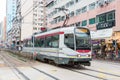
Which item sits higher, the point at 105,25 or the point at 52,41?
the point at 105,25

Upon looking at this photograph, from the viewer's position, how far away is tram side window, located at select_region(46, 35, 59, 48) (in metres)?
20.9

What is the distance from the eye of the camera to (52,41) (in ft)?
72.6

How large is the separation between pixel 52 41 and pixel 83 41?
11.6 feet

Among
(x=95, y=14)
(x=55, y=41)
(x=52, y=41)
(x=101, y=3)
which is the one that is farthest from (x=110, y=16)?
(x=55, y=41)

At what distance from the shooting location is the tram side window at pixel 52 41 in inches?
822

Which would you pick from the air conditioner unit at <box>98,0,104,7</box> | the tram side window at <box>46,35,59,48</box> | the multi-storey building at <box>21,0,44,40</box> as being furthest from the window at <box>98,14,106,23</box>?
the multi-storey building at <box>21,0,44,40</box>

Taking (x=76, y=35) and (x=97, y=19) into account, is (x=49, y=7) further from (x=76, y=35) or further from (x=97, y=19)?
(x=76, y=35)

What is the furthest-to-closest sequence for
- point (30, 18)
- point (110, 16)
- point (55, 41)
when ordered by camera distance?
1. point (30, 18)
2. point (110, 16)
3. point (55, 41)

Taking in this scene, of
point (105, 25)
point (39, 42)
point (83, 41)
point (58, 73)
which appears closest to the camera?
point (58, 73)

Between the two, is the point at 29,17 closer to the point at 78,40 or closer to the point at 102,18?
the point at 102,18

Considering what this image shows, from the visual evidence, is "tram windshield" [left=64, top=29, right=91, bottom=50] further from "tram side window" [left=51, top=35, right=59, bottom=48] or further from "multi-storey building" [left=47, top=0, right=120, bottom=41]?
"multi-storey building" [left=47, top=0, right=120, bottom=41]

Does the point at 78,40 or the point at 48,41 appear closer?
the point at 78,40

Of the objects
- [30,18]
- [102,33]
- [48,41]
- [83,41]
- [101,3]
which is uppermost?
[30,18]

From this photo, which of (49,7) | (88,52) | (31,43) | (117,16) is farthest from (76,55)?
(49,7)
